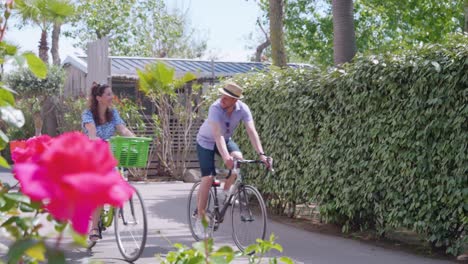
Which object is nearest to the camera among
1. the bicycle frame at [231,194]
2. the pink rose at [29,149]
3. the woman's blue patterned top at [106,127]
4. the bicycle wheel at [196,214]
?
the pink rose at [29,149]

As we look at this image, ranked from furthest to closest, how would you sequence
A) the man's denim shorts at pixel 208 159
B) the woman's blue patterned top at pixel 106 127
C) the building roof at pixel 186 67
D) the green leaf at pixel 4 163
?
the building roof at pixel 186 67 → the man's denim shorts at pixel 208 159 → the woman's blue patterned top at pixel 106 127 → the green leaf at pixel 4 163

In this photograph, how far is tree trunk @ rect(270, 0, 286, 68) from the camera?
15.0 meters

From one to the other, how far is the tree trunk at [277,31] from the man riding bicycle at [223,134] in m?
7.23

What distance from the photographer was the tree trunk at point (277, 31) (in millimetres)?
14969

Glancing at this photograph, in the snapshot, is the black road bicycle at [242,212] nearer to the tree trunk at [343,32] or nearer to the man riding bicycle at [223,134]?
the man riding bicycle at [223,134]

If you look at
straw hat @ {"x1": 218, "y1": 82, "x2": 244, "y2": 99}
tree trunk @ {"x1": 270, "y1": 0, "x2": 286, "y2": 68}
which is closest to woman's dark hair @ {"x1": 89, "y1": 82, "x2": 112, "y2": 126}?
straw hat @ {"x1": 218, "y1": 82, "x2": 244, "y2": 99}

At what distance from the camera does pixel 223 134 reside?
798 cm

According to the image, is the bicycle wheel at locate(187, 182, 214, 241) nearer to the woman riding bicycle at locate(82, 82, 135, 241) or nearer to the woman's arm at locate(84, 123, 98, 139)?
the woman riding bicycle at locate(82, 82, 135, 241)

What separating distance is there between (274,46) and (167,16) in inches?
1351

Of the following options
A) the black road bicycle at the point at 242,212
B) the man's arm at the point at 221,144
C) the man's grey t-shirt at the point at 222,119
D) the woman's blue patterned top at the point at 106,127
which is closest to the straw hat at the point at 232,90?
the man's grey t-shirt at the point at 222,119

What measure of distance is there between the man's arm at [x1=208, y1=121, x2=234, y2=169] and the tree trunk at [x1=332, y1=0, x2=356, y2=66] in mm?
4308

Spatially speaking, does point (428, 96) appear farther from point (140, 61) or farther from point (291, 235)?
point (140, 61)

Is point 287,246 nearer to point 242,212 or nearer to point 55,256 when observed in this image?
Result: point 242,212

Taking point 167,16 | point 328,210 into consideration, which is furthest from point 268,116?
point 167,16
